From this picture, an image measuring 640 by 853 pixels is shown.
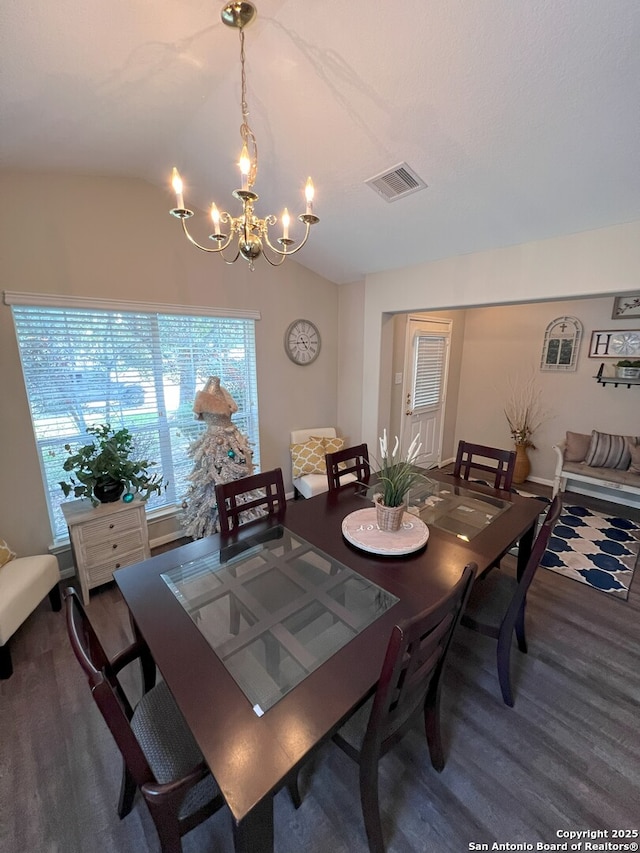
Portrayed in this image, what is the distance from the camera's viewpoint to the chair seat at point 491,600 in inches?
67.9

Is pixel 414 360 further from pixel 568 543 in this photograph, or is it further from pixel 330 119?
pixel 330 119

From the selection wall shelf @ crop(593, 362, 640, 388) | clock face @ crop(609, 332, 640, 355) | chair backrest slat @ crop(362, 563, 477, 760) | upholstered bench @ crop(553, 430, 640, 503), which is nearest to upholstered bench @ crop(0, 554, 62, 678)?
chair backrest slat @ crop(362, 563, 477, 760)

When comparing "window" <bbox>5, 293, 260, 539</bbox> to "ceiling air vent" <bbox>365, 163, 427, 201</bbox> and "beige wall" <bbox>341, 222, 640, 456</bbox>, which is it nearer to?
"beige wall" <bbox>341, 222, 640, 456</bbox>

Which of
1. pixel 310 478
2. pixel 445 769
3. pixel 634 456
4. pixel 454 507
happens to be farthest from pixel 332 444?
pixel 634 456

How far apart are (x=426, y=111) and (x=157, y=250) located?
207 cm

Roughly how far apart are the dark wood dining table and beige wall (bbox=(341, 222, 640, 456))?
1.72m

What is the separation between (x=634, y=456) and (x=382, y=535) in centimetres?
358

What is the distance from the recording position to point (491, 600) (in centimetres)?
181

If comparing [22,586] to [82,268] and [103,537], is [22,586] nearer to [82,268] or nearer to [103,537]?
[103,537]

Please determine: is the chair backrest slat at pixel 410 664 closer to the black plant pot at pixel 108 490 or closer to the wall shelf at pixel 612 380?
the black plant pot at pixel 108 490

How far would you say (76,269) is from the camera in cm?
237

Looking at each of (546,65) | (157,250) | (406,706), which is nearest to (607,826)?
(406,706)

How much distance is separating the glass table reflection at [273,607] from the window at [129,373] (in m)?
1.65

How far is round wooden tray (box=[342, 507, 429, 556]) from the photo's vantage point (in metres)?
1.60
